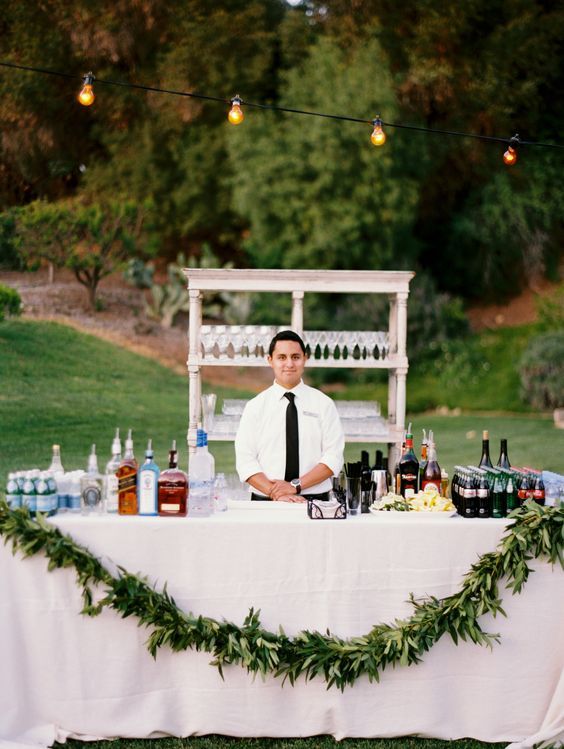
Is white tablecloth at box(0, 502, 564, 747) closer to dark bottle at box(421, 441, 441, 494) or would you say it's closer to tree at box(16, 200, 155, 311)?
dark bottle at box(421, 441, 441, 494)

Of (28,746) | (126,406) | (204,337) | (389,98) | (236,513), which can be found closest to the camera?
(28,746)

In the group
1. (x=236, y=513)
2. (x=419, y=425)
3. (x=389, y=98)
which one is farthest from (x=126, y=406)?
(x=236, y=513)

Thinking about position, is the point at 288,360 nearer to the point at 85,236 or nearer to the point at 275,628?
the point at 275,628

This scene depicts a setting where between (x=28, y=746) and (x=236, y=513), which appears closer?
(x=28, y=746)

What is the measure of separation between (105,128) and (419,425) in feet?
20.0

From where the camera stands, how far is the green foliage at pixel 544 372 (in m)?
11.0

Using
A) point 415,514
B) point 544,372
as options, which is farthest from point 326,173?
point 415,514

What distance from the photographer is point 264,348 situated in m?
4.93

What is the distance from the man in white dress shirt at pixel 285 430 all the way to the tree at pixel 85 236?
26.9 feet

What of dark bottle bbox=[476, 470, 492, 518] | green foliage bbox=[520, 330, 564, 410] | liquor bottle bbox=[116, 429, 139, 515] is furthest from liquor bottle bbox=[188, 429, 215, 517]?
green foliage bbox=[520, 330, 564, 410]

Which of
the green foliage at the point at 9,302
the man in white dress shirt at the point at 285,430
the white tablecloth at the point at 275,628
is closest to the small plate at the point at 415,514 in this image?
the white tablecloth at the point at 275,628

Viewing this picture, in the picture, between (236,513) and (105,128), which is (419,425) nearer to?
(105,128)

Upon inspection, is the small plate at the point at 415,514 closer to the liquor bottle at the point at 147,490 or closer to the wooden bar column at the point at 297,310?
the liquor bottle at the point at 147,490

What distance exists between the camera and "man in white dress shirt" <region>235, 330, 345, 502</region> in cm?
343
